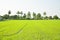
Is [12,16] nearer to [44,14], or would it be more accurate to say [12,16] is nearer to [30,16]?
[30,16]

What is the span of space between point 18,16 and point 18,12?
3.10m

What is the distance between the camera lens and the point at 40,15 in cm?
12200

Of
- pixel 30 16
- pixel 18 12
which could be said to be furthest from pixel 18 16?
pixel 30 16

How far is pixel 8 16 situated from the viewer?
391 feet

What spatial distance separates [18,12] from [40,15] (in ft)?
58.9

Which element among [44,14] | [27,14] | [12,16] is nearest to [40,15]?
[44,14]

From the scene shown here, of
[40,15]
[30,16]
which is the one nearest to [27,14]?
[30,16]

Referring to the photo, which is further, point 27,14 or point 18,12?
point 27,14

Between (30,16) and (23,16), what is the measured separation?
5.90 meters

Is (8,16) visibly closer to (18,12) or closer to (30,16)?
(18,12)

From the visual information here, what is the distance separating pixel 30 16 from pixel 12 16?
14677 mm

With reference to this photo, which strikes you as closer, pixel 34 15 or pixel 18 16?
pixel 18 16

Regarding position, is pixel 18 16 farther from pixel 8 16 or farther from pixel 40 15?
pixel 40 15

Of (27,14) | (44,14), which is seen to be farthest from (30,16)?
(44,14)
